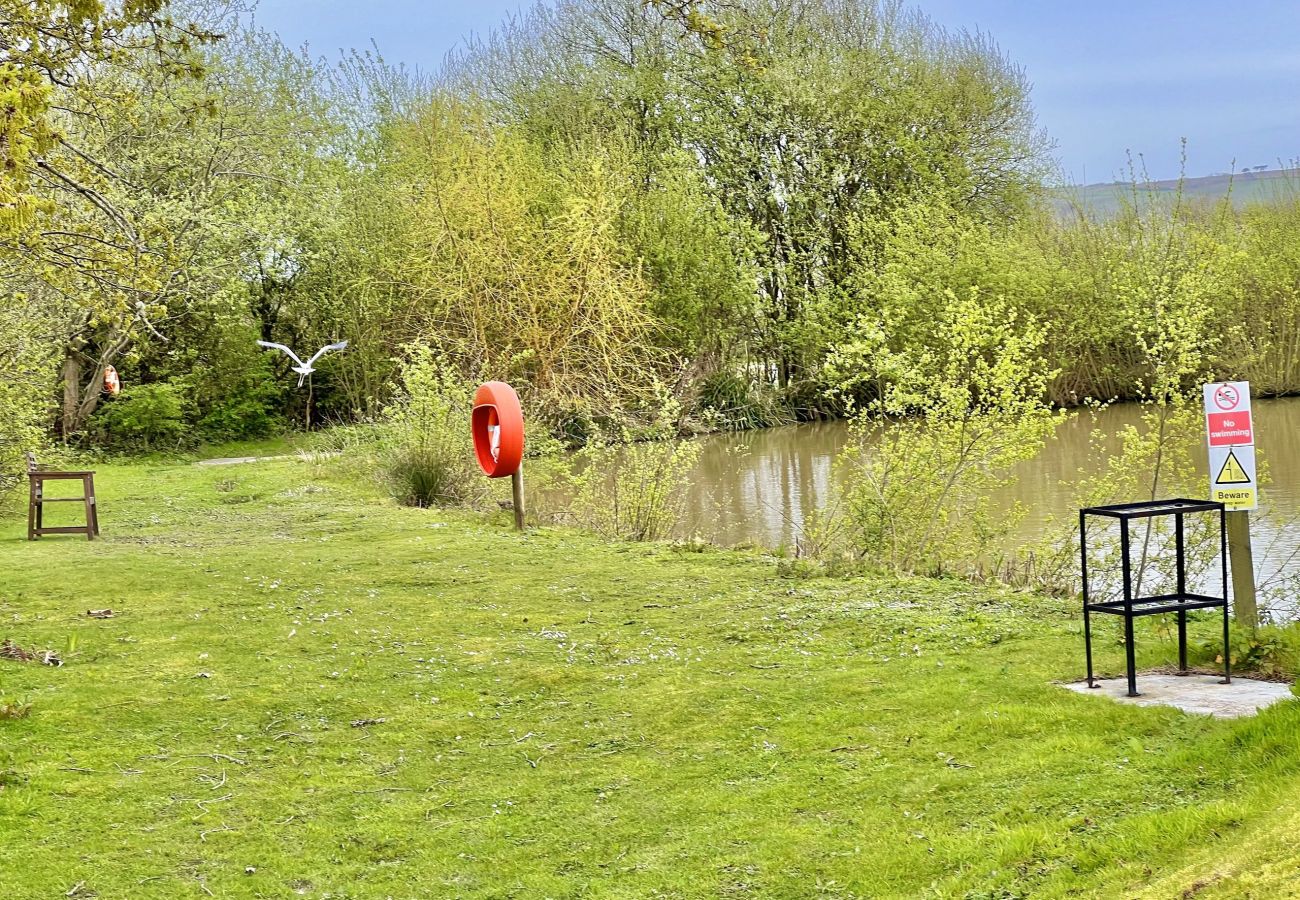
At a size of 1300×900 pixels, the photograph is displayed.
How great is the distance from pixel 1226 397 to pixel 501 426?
9.74m

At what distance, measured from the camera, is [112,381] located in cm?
2739

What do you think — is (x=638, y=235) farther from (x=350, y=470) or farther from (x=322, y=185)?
(x=350, y=470)

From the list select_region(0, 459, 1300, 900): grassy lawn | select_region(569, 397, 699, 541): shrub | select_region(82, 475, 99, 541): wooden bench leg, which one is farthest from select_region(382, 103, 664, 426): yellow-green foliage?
select_region(0, 459, 1300, 900): grassy lawn

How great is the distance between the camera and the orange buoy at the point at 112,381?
27406 millimetres

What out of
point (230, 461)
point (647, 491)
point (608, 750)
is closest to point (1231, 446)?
point (608, 750)

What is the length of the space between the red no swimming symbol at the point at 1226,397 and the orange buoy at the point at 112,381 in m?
25.6

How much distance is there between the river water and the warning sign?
513 centimetres

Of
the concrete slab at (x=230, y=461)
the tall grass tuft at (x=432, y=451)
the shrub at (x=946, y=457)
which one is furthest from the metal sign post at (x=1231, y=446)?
the concrete slab at (x=230, y=461)

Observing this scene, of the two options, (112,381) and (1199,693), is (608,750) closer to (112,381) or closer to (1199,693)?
(1199,693)

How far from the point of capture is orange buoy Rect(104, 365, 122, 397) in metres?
27.4

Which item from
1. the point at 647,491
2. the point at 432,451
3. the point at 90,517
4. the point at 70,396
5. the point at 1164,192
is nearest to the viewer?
the point at 90,517

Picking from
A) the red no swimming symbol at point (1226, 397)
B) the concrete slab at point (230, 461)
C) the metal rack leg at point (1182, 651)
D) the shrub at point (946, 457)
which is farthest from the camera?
the concrete slab at point (230, 461)

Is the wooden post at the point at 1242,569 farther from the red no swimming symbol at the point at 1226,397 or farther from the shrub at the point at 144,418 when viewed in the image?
the shrub at the point at 144,418

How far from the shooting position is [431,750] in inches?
252
